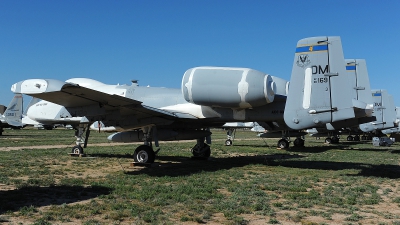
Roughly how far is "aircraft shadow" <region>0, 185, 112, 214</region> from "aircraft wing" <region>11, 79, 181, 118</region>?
105 inches

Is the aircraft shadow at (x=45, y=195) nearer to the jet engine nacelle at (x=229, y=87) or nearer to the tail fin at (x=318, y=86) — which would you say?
the jet engine nacelle at (x=229, y=87)

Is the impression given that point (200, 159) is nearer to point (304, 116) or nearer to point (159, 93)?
point (159, 93)

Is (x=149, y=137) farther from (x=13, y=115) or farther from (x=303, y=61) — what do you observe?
(x=13, y=115)

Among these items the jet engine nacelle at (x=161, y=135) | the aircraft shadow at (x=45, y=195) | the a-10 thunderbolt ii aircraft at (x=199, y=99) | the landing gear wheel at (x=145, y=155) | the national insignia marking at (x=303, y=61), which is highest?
the national insignia marking at (x=303, y=61)

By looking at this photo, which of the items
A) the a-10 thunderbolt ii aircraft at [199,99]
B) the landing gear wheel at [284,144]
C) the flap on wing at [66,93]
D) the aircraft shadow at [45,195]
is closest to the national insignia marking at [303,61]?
the a-10 thunderbolt ii aircraft at [199,99]

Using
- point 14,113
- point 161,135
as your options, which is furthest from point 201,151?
point 14,113

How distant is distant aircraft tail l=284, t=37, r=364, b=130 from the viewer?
1066cm

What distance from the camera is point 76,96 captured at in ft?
38.5

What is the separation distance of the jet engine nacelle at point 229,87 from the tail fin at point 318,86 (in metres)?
1.16

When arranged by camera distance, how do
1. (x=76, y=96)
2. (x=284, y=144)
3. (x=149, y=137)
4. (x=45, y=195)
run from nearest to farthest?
(x=45, y=195), (x=76, y=96), (x=149, y=137), (x=284, y=144)

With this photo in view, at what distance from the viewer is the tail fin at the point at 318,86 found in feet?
35.0

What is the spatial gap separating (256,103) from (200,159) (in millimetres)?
6041

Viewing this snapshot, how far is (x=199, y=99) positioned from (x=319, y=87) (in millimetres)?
3848

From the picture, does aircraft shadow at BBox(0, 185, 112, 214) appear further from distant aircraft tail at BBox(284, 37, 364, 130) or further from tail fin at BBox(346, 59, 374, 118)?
tail fin at BBox(346, 59, 374, 118)
